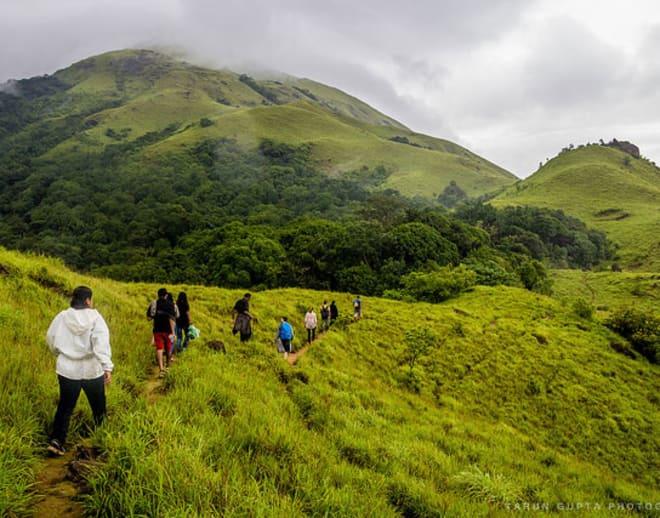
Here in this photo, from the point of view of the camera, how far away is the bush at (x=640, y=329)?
84.1ft

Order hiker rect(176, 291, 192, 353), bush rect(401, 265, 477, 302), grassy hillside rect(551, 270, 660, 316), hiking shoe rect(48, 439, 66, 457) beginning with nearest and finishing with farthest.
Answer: hiking shoe rect(48, 439, 66, 457), hiker rect(176, 291, 192, 353), bush rect(401, 265, 477, 302), grassy hillside rect(551, 270, 660, 316)

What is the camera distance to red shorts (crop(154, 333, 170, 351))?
23.7 feet

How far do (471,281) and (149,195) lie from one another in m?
111

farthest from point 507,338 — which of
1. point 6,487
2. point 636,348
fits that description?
point 6,487

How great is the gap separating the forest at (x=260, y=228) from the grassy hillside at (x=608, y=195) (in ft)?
32.4

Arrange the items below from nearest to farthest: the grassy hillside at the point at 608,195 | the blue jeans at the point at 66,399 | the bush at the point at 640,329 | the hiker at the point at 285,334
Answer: the blue jeans at the point at 66,399 < the hiker at the point at 285,334 < the bush at the point at 640,329 < the grassy hillside at the point at 608,195

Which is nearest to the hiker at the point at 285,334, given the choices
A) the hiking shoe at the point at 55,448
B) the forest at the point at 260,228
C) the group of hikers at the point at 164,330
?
the group of hikers at the point at 164,330

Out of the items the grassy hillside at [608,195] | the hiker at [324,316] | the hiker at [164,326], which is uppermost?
the grassy hillside at [608,195]

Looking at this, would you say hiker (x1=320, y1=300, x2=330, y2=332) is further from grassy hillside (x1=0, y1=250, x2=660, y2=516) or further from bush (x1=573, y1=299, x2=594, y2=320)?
bush (x1=573, y1=299, x2=594, y2=320)

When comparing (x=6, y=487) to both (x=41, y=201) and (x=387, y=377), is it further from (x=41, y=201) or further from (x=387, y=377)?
(x=41, y=201)

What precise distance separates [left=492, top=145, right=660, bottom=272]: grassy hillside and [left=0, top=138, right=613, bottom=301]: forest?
9868 millimetres

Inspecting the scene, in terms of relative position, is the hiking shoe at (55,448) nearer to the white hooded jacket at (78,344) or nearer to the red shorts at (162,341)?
the white hooded jacket at (78,344)

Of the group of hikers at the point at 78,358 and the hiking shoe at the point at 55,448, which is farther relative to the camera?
the group of hikers at the point at 78,358

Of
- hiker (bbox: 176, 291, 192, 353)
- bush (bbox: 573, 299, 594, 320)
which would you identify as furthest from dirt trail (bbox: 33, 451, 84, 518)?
bush (bbox: 573, 299, 594, 320)
